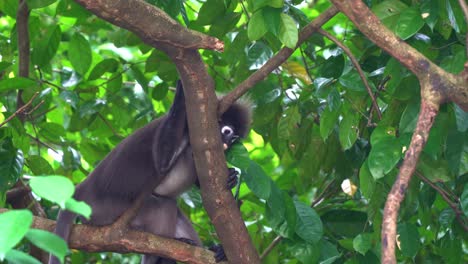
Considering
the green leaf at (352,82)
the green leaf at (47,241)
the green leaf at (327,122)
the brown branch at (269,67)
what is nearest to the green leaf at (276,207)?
the green leaf at (327,122)

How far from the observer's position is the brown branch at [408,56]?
9.55ft

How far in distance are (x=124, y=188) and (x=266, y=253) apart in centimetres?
90

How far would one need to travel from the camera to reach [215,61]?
5.07 m

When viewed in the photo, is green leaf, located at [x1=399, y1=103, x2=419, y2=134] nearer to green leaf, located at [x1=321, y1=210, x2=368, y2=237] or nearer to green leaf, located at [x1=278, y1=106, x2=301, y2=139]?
green leaf, located at [x1=278, y1=106, x2=301, y2=139]

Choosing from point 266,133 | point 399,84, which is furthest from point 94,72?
point 399,84

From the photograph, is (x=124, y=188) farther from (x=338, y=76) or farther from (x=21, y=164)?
(x=338, y=76)

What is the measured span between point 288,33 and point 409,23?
47 cm

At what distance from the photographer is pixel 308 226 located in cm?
380

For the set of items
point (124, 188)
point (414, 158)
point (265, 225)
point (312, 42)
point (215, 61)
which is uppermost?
point (414, 158)

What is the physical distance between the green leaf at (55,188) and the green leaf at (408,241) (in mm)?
2250

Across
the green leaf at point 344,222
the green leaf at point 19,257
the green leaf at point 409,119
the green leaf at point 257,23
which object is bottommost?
the green leaf at point 344,222

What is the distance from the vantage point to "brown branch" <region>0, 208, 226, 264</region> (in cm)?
397

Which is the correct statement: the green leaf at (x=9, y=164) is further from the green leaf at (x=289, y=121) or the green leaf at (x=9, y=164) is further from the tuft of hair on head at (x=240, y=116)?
the green leaf at (x=289, y=121)

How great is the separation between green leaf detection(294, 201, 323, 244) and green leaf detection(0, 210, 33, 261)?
7.28 feet
